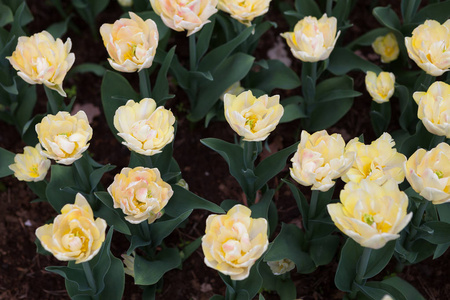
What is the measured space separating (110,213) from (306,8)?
1299 mm

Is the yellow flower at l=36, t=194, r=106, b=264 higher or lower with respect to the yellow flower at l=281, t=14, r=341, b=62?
lower

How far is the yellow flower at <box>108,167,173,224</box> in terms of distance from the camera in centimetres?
164

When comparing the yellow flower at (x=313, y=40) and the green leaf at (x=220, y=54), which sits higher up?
the yellow flower at (x=313, y=40)

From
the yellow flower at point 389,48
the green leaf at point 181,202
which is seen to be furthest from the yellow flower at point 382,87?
the green leaf at point 181,202

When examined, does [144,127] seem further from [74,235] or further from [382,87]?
[382,87]

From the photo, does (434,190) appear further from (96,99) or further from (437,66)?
(96,99)

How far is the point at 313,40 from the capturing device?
198cm

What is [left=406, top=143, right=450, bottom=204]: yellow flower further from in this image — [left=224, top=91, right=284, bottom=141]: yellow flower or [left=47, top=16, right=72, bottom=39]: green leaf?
[left=47, top=16, right=72, bottom=39]: green leaf

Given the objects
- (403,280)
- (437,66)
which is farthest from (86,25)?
(403,280)

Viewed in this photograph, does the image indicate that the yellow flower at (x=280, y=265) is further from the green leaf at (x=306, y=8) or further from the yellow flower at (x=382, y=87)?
the green leaf at (x=306, y=8)

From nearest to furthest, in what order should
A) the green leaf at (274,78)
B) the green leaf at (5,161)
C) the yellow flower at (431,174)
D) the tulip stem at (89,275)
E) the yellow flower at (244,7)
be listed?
1. the yellow flower at (431,174)
2. the tulip stem at (89,275)
3. the yellow flower at (244,7)
4. the green leaf at (5,161)
5. the green leaf at (274,78)

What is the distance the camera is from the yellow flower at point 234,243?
1467 mm

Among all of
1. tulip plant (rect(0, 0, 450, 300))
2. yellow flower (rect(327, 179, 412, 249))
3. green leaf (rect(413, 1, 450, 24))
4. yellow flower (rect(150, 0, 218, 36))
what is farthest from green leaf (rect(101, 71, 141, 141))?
green leaf (rect(413, 1, 450, 24))

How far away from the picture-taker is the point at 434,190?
4.93 ft
